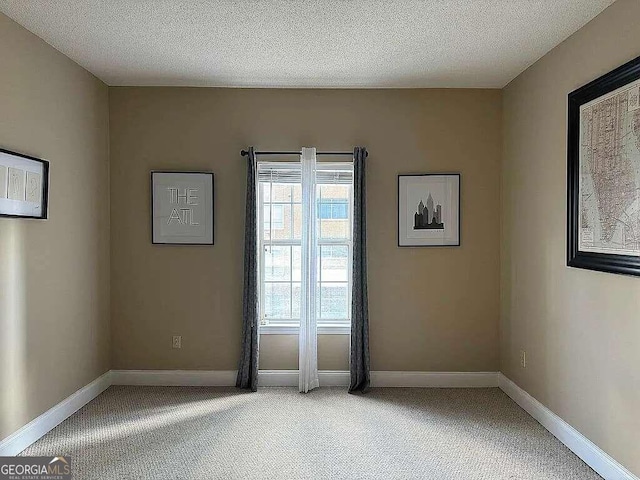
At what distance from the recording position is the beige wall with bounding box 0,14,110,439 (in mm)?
3338

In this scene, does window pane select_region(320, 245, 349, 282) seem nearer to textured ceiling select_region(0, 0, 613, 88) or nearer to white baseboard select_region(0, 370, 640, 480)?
white baseboard select_region(0, 370, 640, 480)

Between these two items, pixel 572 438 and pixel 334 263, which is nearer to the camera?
pixel 572 438

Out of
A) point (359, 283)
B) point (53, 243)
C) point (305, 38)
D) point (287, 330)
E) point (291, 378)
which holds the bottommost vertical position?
point (291, 378)

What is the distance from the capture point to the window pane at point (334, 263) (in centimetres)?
497

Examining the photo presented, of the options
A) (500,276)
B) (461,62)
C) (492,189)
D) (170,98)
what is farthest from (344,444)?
(170,98)

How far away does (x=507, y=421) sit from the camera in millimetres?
3980

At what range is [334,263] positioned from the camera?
4.98m

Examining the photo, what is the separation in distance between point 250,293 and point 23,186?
1968 millimetres

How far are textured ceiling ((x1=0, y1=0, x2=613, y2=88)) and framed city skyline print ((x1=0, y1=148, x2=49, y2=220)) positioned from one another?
0.86 metres

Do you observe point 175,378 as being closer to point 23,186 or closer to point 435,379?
point 23,186

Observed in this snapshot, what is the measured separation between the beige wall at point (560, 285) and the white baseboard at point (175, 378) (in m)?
2.50

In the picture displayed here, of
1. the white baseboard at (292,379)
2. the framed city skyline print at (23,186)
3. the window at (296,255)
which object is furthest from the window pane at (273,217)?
the framed city skyline print at (23,186)

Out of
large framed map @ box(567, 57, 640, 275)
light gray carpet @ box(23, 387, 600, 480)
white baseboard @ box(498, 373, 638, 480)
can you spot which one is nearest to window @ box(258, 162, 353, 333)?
light gray carpet @ box(23, 387, 600, 480)

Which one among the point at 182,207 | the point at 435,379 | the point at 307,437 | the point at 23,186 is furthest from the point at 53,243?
the point at 435,379
